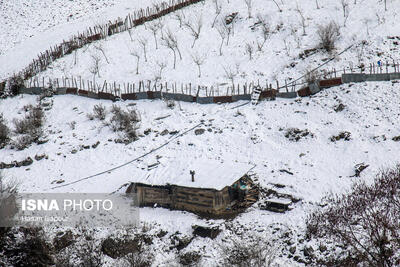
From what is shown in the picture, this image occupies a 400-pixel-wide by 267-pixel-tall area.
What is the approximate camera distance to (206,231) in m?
19.5

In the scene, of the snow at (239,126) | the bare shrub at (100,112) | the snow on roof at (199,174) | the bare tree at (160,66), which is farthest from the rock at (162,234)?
the bare tree at (160,66)

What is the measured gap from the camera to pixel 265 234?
1930 cm

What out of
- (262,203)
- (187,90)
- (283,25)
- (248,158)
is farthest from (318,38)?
(262,203)

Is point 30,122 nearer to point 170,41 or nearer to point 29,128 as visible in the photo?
point 29,128

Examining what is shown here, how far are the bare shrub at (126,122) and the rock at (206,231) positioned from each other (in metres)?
10.1

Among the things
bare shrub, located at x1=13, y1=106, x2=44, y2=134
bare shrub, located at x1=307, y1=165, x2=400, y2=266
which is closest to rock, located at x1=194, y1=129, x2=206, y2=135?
bare shrub, located at x1=307, y1=165, x2=400, y2=266

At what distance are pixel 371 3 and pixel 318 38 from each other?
717 centimetres

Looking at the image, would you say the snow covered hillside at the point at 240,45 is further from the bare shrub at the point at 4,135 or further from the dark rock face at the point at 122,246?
the dark rock face at the point at 122,246

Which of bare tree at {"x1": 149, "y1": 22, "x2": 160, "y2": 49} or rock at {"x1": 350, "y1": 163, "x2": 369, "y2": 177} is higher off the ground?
bare tree at {"x1": 149, "y1": 22, "x2": 160, "y2": 49}

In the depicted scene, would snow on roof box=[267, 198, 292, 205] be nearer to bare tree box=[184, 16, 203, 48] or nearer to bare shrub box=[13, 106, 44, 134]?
bare shrub box=[13, 106, 44, 134]

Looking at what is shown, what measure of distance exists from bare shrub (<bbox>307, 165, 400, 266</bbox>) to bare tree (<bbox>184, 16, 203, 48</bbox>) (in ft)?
77.4

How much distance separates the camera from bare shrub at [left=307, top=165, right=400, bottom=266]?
54.0ft

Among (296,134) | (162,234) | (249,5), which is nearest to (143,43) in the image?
(249,5)

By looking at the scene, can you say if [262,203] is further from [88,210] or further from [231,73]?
[231,73]
